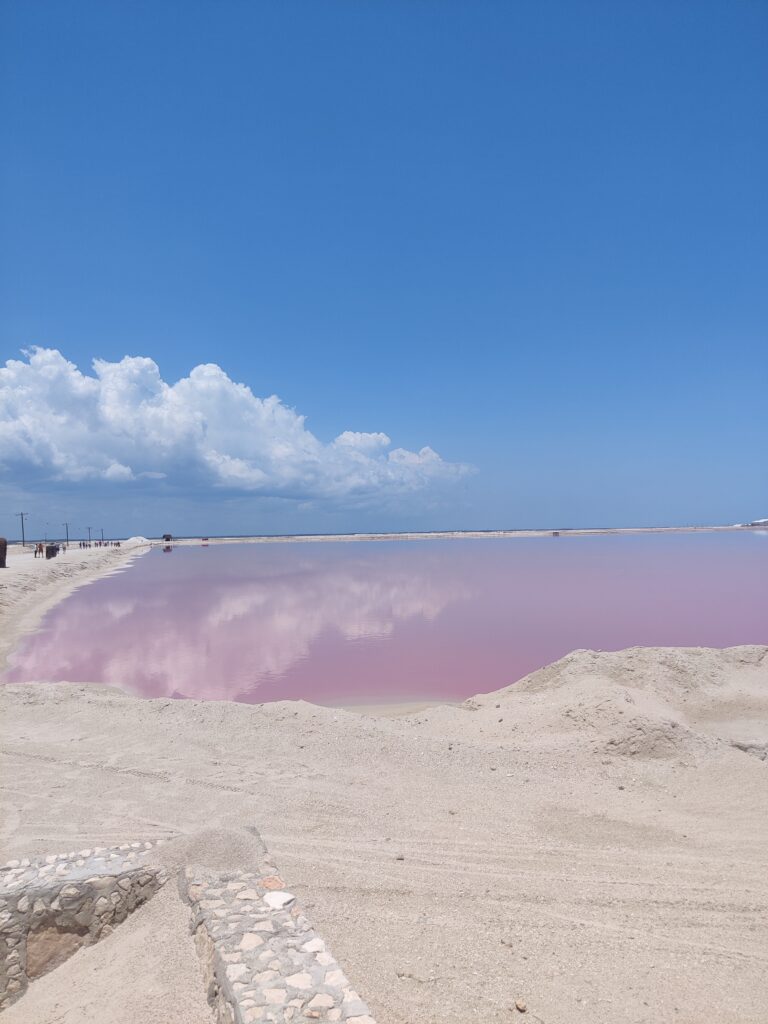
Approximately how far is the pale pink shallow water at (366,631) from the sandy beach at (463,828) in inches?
94.8

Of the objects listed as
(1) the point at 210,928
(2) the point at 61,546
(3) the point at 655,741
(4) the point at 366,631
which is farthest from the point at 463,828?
(2) the point at 61,546

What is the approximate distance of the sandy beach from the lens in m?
3.99

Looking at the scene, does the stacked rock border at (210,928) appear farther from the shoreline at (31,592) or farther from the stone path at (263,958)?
the shoreline at (31,592)

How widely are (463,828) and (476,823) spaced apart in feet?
0.61

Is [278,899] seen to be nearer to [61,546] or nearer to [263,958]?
[263,958]

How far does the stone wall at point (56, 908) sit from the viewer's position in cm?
454

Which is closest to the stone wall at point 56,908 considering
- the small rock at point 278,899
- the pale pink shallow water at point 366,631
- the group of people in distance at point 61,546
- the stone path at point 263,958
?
the stone path at point 263,958

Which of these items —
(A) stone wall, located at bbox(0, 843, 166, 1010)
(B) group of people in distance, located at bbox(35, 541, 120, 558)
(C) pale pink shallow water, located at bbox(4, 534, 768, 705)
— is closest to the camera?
(A) stone wall, located at bbox(0, 843, 166, 1010)

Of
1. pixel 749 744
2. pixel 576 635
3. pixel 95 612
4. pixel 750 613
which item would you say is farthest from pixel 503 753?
pixel 95 612

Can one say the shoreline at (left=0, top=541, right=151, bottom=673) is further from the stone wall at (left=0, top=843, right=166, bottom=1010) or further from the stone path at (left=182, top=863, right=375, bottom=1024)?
the stone path at (left=182, top=863, right=375, bottom=1024)

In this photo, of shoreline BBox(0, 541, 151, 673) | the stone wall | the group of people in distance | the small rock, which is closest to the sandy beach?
the stone wall

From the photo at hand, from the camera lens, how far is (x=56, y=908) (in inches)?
182

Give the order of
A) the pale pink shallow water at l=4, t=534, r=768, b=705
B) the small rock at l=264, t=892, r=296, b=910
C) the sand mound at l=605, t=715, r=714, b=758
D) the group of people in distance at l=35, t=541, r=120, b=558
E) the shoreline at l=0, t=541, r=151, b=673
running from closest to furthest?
the small rock at l=264, t=892, r=296, b=910 → the sand mound at l=605, t=715, r=714, b=758 → the pale pink shallow water at l=4, t=534, r=768, b=705 → the shoreline at l=0, t=541, r=151, b=673 → the group of people in distance at l=35, t=541, r=120, b=558

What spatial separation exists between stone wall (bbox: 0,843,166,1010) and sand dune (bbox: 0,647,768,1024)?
184mm
